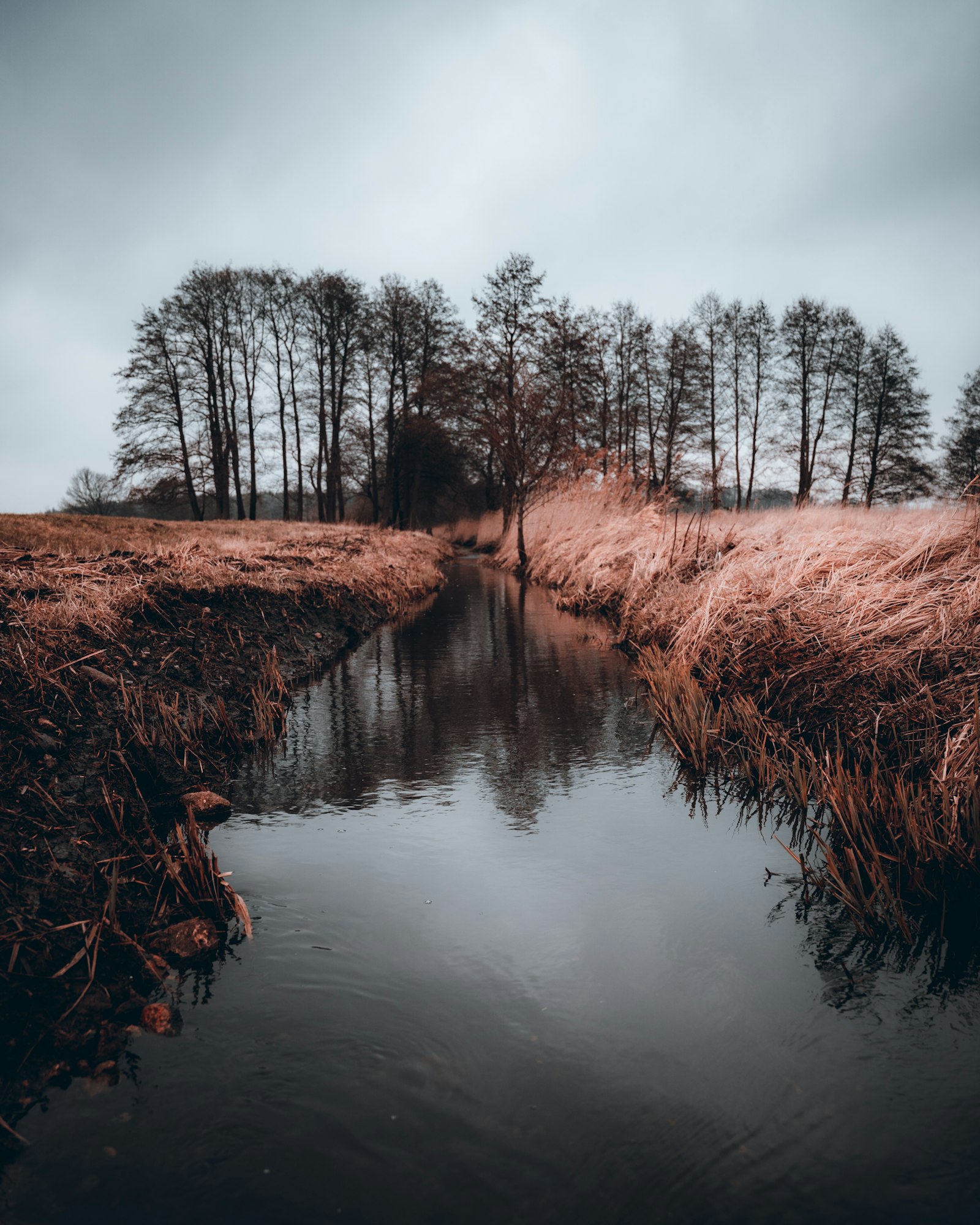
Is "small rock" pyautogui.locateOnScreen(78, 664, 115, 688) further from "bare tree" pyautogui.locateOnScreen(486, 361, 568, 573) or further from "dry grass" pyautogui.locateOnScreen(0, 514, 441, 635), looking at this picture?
"bare tree" pyautogui.locateOnScreen(486, 361, 568, 573)

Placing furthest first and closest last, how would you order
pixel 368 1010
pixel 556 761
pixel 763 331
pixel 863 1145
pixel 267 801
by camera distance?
pixel 763 331
pixel 556 761
pixel 267 801
pixel 368 1010
pixel 863 1145

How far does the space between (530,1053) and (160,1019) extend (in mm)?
1117

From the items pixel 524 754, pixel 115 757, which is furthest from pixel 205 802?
pixel 524 754

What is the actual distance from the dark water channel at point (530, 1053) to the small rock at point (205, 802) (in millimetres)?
162

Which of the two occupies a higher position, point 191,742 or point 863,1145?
point 191,742

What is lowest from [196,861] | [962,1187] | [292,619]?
[962,1187]

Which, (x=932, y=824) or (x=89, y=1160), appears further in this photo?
(x=932, y=824)

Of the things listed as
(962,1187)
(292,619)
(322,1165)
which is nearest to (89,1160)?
(322,1165)

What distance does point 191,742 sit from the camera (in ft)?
13.1

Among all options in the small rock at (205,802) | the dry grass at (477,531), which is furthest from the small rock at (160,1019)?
the dry grass at (477,531)

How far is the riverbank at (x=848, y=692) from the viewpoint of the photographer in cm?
264

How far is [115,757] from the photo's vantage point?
11.4ft

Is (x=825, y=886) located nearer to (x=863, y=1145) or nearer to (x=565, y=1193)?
(x=863, y=1145)

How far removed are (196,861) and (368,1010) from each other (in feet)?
3.15
